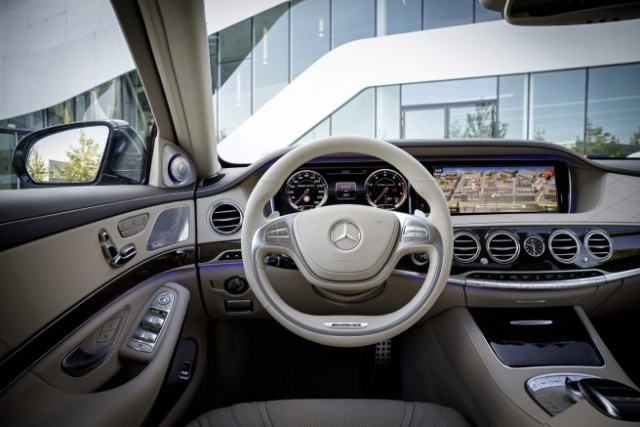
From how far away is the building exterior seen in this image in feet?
26.5

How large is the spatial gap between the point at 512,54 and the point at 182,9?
9223mm

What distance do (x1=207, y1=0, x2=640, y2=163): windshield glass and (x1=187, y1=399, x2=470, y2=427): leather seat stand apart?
691 cm

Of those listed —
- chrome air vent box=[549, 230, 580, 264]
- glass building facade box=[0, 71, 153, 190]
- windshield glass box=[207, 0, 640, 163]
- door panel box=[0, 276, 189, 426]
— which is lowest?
door panel box=[0, 276, 189, 426]

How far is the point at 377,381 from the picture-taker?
2107 mm

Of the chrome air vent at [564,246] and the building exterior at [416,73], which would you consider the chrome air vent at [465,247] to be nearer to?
the chrome air vent at [564,246]

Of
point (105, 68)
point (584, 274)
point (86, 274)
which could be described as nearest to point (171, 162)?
point (105, 68)

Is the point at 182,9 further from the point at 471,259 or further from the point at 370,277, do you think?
the point at 471,259

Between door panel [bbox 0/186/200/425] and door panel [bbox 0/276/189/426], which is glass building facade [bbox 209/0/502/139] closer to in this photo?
door panel [bbox 0/186/200/425]

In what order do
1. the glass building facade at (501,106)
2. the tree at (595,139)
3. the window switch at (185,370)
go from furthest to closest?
the glass building facade at (501,106) < the tree at (595,139) < the window switch at (185,370)

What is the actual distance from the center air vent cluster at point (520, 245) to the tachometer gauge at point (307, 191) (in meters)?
0.64

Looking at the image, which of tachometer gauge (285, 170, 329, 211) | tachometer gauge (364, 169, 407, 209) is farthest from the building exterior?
tachometer gauge (364, 169, 407, 209)

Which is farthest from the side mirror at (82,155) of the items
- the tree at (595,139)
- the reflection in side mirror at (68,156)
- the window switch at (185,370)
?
the tree at (595,139)

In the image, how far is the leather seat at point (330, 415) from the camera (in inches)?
52.2

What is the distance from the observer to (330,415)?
4.51 ft
